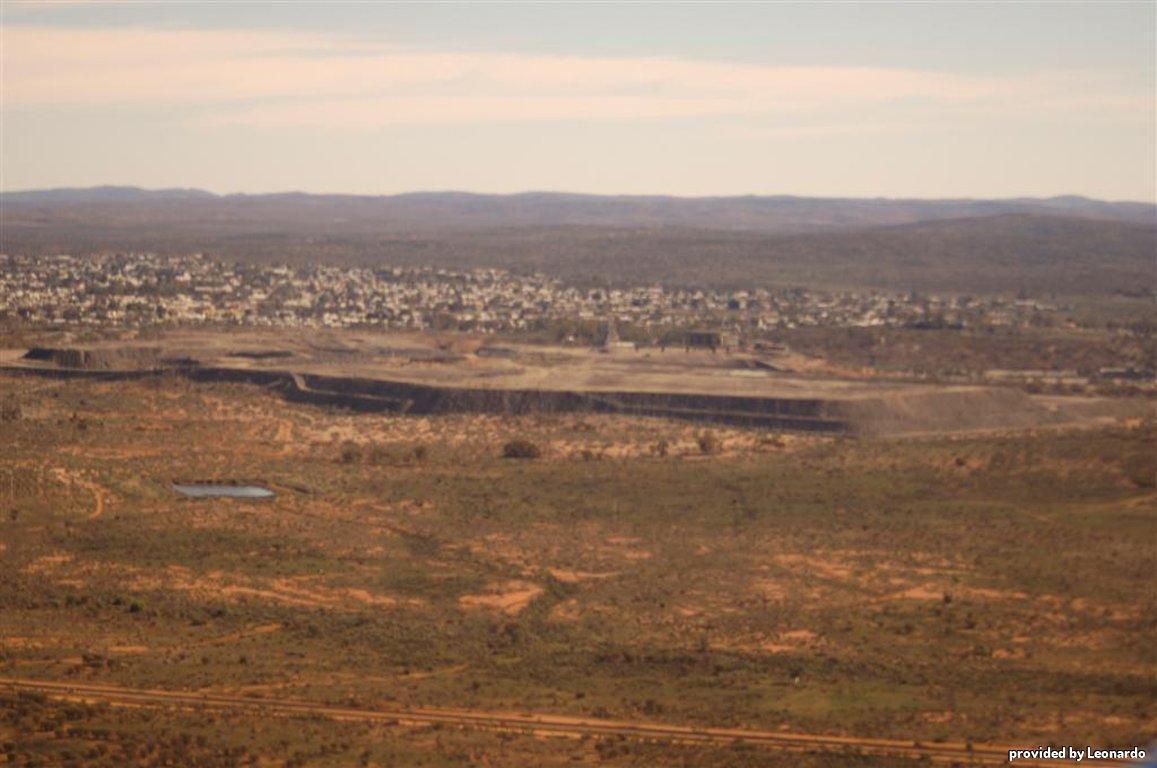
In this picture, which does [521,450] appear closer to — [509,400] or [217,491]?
[509,400]

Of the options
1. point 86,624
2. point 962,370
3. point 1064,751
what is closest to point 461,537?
point 86,624

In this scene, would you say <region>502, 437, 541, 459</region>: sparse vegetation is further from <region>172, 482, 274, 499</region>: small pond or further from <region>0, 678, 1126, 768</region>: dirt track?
<region>0, 678, 1126, 768</region>: dirt track

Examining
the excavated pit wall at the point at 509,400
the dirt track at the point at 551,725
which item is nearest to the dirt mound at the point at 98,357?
the excavated pit wall at the point at 509,400

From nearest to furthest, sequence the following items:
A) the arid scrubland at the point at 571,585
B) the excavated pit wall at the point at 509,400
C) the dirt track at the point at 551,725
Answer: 1. the dirt track at the point at 551,725
2. the arid scrubland at the point at 571,585
3. the excavated pit wall at the point at 509,400

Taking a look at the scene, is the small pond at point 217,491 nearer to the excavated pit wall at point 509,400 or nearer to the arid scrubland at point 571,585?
the arid scrubland at point 571,585

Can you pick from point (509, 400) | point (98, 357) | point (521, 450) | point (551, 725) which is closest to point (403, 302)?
point (98, 357)

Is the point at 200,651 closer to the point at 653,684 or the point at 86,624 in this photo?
the point at 86,624
